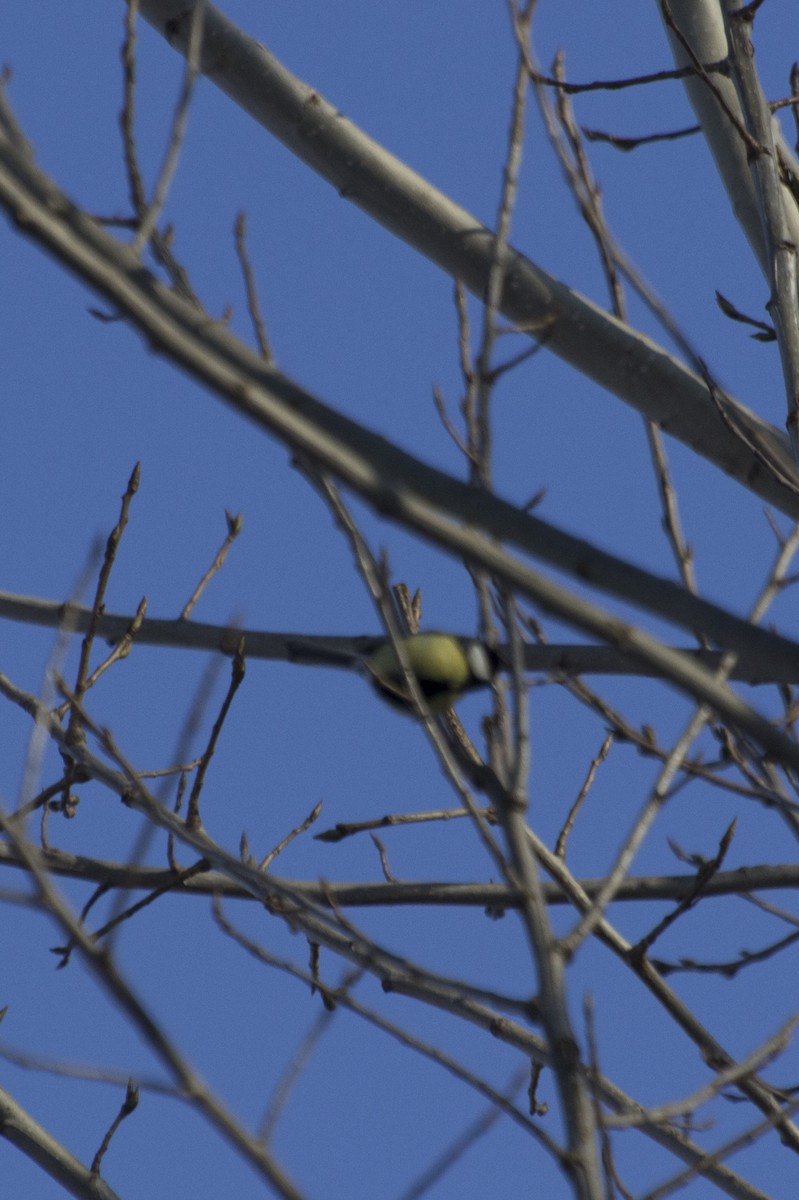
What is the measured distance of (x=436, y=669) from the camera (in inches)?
100

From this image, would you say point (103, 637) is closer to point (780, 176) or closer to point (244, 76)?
point (244, 76)

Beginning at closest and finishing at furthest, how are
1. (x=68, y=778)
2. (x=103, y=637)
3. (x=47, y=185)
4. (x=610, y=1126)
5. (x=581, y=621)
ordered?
(x=581, y=621)
(x=47, y=185)
(x=610, y=1126)
(x=68, y=778)
(x=103, y=637)

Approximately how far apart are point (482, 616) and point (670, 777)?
1.78 ft

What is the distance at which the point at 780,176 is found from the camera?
10.6 ft

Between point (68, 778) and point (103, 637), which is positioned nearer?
point (68, 778)

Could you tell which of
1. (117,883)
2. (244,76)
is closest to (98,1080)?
(117,883)

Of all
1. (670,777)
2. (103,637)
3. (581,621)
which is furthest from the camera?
(103,637)

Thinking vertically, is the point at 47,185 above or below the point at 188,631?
below

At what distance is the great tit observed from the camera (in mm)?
2529

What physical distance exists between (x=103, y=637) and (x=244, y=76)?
1355 mm

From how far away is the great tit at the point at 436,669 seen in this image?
2529 millimetres

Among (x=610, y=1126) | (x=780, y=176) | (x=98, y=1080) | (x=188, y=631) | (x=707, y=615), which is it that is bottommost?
(x=610, y=1126)

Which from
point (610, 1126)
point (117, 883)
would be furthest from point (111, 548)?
point (610, 1126)

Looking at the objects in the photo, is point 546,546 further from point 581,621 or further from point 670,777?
point 670,777
